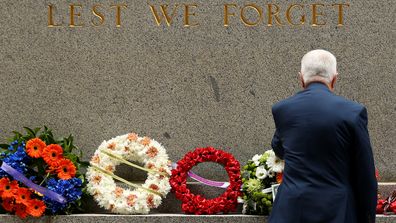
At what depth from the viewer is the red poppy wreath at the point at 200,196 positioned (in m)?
8.39

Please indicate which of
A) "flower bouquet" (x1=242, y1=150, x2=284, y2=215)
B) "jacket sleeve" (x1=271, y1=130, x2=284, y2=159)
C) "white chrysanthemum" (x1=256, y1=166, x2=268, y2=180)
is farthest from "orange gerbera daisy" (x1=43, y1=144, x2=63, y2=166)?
"jacket sleeve" (x1=271, y1=130, x2=284, y2=159)

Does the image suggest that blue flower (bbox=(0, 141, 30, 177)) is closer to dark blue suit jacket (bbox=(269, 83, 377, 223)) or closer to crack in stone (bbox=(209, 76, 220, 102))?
crack in stone (bbox=(209, 76, 220, 102))

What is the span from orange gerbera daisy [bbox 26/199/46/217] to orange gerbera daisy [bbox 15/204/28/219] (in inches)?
1.8

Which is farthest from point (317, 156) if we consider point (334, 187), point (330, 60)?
point (330, 60)

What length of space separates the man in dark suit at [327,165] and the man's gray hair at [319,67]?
5.5 inches

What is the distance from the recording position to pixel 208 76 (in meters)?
9.39

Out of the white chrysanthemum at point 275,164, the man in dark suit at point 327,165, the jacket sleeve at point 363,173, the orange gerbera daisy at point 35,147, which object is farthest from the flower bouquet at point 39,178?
the jacket sleeve at point 363,173

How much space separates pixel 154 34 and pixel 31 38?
1.28 metres

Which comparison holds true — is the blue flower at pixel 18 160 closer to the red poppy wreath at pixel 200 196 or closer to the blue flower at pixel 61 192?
the blue flower at pixel 61 192

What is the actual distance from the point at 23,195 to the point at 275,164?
91.8 inches

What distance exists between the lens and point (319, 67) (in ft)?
20.8

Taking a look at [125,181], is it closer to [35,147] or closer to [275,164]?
[35,147]

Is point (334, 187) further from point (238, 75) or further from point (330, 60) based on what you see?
point (238, 75)

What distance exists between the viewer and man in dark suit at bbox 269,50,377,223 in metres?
6.08
